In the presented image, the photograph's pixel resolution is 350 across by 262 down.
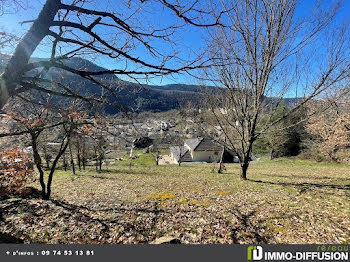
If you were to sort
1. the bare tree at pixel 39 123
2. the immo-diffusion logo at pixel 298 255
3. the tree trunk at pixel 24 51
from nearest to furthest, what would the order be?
the tree trunk at pixel 24 51, the immo-diffusion logo at pixel 298 255, the bare tree at pixel 39 123

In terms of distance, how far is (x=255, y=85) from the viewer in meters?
7.75

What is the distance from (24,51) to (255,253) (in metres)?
4.83

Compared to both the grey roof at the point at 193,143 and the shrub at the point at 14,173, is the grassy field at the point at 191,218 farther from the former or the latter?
the grey roof at the point at 193,143

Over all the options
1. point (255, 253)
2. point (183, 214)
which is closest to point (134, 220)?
point (183, 214)

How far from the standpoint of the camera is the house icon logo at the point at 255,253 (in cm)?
341

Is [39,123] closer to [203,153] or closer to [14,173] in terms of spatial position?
[14,173]

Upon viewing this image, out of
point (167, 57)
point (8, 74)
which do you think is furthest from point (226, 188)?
point (8, 74)

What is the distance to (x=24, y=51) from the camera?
82.4 inches

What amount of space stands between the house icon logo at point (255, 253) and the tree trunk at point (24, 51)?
4.53 metres

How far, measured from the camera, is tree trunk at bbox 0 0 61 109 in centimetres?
204

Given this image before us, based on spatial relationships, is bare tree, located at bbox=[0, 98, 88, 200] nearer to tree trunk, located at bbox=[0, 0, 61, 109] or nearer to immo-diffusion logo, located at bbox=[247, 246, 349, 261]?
tree trunk, located at bbox=[0, 0, 61, 109]

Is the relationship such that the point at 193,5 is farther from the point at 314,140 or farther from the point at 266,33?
the point at 314,140

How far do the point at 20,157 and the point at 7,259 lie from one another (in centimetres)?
620

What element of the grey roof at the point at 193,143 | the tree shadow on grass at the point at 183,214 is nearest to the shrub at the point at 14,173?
the tree shadow on grass at the point at 183,214
